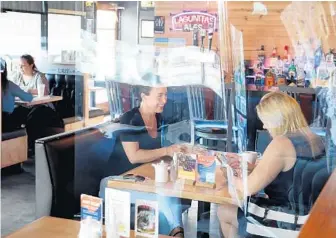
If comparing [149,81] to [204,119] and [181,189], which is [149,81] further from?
[181,189]

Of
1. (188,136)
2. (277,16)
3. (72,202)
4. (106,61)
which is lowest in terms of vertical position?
(72,202)

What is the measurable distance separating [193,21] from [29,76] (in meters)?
2.30

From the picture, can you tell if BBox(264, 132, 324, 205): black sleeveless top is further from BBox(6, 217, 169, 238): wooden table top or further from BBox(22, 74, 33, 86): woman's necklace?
BBox(22, 74, 33, 86): woman's necklace

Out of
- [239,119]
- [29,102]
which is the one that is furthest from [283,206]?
[29,102]

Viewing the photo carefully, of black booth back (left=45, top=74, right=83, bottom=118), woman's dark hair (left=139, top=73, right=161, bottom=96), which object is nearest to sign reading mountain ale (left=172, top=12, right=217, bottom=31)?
woman's dark hair (left=139, top=73, right=161, bottom=96)

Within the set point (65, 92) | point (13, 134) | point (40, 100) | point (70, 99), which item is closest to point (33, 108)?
point (40, 100)

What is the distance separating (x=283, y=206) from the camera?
2.13m

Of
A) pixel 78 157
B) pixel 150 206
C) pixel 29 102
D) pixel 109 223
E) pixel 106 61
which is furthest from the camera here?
pixel 29 102

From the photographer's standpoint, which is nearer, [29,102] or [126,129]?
[126,129]

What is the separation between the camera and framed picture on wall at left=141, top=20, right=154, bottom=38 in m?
2.15

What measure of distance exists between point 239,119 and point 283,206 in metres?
0.40

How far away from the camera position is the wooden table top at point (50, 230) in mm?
1729

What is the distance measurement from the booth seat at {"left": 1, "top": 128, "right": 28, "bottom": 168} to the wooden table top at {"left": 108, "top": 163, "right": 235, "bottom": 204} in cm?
222

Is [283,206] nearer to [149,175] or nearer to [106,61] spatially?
[149,175]
